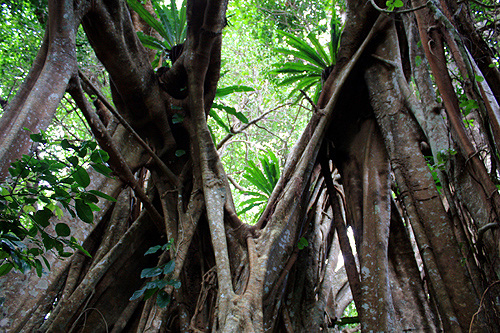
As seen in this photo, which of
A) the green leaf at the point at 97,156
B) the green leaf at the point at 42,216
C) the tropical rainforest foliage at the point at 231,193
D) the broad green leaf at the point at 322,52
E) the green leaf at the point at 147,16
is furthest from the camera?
the broad green leaf at the point at 322,52

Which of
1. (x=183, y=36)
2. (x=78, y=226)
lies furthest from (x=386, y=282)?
(x=183, y=36)

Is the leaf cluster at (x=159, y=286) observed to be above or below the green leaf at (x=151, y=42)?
below

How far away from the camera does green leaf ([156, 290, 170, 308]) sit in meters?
1.73

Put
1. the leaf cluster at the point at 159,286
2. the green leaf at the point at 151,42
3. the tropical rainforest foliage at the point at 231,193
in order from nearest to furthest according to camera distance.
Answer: the tropical rainforest foliage at the point at 231,193 < the leaf cluster at the point at 159,286 < the green leaf at the point at 151,42

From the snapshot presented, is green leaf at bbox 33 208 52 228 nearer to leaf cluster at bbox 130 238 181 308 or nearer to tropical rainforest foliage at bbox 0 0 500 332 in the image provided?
tropical rainforest foliage at bbox 0 0 500 332

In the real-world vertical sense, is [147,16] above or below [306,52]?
below

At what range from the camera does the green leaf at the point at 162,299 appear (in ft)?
5.67

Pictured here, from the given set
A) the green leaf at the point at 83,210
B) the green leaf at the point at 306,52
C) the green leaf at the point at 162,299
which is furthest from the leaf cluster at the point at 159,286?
the green leaf at the point at 306,52

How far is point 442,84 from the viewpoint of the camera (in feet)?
5.70

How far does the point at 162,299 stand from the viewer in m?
1.75

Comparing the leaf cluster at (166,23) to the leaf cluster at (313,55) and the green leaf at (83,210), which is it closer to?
the leaf cluster at (313,55)

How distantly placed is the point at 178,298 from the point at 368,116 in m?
2.05

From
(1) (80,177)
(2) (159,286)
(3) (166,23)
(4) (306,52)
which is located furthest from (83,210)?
(4) (306,52)

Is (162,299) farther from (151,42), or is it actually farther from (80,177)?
(151,42)
